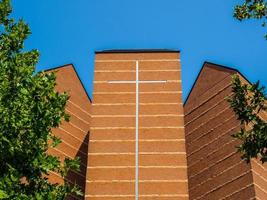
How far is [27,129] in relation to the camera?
50.6 ft

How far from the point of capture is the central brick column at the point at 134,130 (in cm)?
3400

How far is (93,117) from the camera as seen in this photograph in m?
37.4

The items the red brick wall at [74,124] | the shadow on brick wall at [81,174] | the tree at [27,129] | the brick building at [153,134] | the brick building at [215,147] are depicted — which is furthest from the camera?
the red brick wall at [74,124]

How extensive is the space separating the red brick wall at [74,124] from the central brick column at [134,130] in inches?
167

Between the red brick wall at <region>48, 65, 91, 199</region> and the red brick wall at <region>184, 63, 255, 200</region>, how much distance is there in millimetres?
10079

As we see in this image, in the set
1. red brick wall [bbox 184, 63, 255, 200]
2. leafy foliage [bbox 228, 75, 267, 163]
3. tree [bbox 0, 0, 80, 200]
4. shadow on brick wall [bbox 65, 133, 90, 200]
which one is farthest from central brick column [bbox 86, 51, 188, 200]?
leafy foliage [bbox 228, 75, 267, 163]

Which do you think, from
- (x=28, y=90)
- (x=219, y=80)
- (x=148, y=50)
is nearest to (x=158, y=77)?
(x=148, y=50)

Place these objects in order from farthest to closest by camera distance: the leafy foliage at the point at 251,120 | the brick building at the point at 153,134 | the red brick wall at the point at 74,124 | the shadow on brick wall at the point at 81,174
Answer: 1. the red brick wall at the point at 74,124
2. the shadow on brick wall at the point at 81,174
3. the brick building at the point at 153,134
4. the leafy foliage at the point at 251,120

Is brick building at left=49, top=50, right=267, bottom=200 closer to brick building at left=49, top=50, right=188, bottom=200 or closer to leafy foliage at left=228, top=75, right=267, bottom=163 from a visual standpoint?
brick building at left=49, top=50, right=188, bottom=200

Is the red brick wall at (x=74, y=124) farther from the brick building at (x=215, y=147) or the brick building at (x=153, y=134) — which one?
the brick building at (x=215, y=147)

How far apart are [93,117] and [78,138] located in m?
5.74

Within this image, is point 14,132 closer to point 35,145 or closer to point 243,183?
point 35,145

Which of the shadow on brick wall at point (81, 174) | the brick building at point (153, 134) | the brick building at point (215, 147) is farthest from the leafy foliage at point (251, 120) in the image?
the shadow on brick wall at point (81, 174)

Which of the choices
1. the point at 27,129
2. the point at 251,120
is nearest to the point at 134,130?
the point at 27,129
